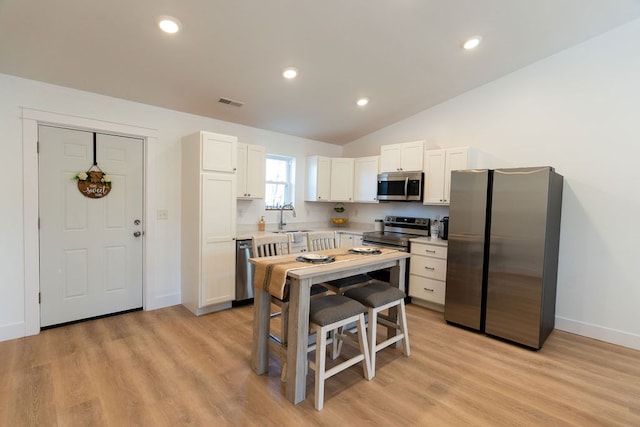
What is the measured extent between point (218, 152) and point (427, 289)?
3.10 metres

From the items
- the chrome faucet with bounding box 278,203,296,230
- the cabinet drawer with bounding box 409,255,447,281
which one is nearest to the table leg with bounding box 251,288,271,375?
the cabinet drawer with bounding box 409,255,447,281

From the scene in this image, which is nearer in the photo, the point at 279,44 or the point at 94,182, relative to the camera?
the point at 279,44

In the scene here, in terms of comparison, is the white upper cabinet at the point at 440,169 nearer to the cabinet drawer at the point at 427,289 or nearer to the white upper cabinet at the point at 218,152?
the cabinet drawer at the point at 427,289

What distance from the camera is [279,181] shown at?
504cm

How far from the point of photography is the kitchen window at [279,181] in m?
4.90

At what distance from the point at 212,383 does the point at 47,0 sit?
9.55ft

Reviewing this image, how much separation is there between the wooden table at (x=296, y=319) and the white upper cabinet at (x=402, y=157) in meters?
2.22

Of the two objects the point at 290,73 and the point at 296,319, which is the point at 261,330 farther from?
the point at 290,73

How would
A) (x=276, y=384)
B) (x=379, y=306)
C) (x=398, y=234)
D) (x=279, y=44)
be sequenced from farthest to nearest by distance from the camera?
(x=398, y=234) < (x=279, y=44) < (x=379, y=306) < (x=276, y=384)

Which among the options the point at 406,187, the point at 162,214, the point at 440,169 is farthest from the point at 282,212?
the point at 440,169

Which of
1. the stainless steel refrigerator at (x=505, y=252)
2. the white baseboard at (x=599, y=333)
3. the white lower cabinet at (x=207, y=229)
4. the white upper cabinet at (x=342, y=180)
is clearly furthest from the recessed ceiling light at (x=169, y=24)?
the white baseboard at (x=599, y=333)

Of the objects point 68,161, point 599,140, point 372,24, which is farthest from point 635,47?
point 68,161

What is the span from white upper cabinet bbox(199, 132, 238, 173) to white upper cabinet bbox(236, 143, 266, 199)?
345mm

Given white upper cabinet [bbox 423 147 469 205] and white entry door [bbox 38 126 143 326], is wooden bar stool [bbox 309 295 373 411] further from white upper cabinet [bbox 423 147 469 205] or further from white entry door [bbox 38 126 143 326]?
white entry door [bbox 38 126 143 326]
